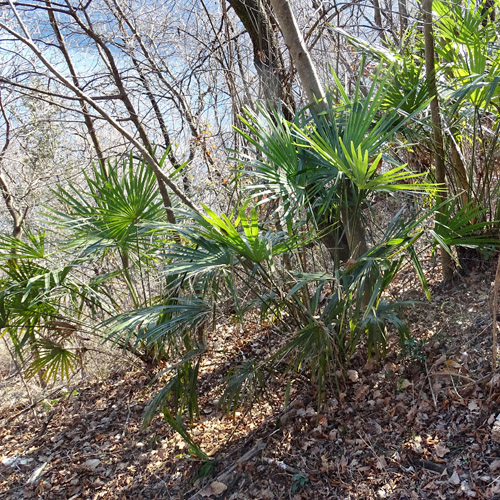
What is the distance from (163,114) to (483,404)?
4.71 m

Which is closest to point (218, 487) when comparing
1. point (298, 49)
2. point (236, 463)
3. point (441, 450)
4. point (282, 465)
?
point (236, 463)

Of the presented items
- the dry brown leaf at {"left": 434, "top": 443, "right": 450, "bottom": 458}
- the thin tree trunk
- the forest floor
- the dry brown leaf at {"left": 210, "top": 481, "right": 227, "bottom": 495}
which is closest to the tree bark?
the thin tree trunk

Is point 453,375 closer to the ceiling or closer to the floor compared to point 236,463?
closer to the ceiling

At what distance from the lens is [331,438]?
271 cm

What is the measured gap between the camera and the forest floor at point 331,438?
2.37m

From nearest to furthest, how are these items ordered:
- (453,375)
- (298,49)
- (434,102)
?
(453,375), (434,102), (298,49)

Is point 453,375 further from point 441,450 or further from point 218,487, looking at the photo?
point 218,487

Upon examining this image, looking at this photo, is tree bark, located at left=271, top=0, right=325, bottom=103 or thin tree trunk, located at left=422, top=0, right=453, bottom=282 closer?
thin tree trunk, located at left=422, top=0, right=453, bottom=282

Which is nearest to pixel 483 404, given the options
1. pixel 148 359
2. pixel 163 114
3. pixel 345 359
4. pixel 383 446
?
pixel 383 446

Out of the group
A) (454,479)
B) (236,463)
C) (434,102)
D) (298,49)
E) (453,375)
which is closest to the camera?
(454,479)

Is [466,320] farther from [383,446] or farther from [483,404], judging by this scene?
[383,446]

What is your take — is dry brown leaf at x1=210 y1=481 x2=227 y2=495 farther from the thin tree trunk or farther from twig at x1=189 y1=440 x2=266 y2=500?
the thin tree trunk

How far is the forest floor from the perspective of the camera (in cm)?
237

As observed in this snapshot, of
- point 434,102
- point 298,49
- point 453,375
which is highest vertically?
point 298,49
